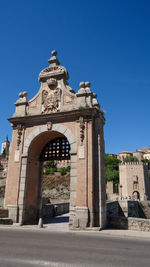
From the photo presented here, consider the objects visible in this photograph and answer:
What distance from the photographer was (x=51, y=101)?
13.2 m

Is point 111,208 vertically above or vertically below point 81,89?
below

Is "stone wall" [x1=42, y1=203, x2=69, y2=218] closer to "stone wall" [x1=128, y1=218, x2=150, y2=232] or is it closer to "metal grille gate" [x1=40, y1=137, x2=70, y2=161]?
"metal grille gate" [x1=40, y1=137, x2=70, y2=161]

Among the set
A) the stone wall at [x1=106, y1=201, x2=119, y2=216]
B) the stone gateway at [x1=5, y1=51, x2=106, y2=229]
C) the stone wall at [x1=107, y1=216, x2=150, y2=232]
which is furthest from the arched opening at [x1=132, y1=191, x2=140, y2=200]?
the stone gateway at [x1=5, y1=51, x2=106, y2=229]

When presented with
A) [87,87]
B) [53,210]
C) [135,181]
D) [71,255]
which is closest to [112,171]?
[135,181]

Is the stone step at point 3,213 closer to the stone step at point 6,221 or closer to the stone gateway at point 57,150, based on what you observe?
the stone gateway at point 57,150

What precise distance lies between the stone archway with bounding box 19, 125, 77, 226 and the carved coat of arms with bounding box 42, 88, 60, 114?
49.4 inches

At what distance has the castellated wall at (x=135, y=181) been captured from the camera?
50709mm

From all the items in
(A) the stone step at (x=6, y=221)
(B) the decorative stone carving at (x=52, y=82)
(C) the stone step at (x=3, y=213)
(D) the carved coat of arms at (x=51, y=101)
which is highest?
(B) the decorative stone carving at (x=52, y=82)

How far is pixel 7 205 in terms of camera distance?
39.6ft

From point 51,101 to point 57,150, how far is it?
11.5ft

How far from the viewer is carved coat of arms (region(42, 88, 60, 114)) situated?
513 inches

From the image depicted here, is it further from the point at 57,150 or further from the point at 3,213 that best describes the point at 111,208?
the point at 3,213

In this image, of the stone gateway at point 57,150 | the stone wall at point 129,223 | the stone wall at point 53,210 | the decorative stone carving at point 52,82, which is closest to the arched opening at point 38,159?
the stone gateway at point 57,150

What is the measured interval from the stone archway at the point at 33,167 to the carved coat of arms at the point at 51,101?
1.26 meters
